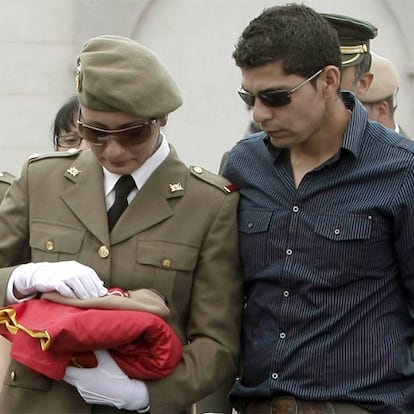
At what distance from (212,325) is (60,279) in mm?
500

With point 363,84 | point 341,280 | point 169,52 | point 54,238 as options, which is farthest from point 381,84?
point 169,52

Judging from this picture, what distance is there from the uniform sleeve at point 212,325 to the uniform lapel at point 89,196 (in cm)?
32

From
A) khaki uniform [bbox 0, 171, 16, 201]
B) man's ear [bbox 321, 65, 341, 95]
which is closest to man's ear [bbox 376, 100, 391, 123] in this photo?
khaki uniform [bbox 0, 171, 16, 201]

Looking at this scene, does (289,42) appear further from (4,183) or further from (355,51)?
(4,183)

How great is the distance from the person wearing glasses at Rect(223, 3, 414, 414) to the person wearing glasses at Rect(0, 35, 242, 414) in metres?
0.13

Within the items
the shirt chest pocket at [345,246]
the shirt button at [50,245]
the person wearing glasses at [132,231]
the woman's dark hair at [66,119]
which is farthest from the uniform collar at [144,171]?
the woman's dark hair at [66,119]

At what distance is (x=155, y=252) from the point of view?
3.78 m

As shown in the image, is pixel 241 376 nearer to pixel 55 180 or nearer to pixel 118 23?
pixel 55 180

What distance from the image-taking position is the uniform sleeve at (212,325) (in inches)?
145

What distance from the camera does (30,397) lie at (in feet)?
12.2

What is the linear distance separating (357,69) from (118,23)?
4550mm

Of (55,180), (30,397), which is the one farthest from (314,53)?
(30,397)

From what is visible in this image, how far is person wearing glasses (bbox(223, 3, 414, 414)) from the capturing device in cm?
364

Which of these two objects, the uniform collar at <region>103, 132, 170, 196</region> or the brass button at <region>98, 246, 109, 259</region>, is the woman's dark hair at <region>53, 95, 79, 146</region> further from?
the brass button at <region>98, 246, 109, 259</region>
